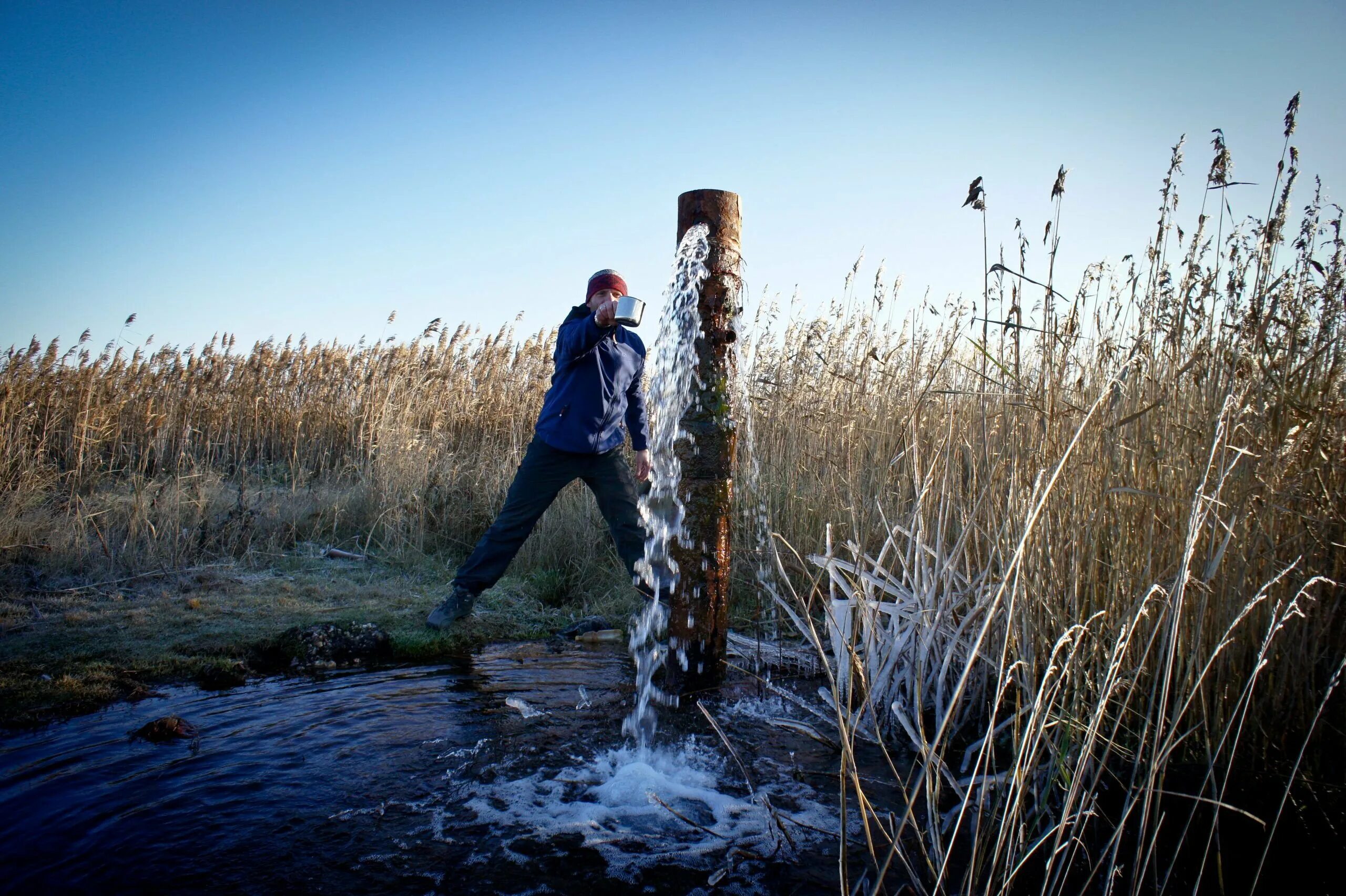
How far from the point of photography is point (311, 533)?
18.5 feet

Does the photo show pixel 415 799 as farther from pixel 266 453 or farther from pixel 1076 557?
pixel 266 453

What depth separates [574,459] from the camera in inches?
165

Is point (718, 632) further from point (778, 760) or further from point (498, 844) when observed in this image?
point (498, 844)

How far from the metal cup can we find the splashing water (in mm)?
144

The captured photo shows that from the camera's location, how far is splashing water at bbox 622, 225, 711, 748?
3.00 meters

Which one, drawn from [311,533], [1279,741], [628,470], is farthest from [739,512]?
[311,533]

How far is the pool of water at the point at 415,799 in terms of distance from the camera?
188 centimetres

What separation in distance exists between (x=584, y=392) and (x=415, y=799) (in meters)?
2.35

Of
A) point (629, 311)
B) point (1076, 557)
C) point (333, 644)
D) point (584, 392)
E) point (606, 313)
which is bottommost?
point (333, 644)

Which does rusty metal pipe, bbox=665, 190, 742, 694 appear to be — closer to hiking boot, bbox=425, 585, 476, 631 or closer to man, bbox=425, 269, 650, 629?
man, bbox=425, 269, 650, 629

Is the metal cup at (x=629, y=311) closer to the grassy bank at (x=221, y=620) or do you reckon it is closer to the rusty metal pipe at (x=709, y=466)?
the rusty metal pipe at (x=709, y=466)

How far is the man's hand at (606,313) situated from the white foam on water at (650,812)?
215 cm

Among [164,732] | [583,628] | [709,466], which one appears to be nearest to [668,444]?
[709,466]

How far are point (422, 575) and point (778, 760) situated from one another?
11.0 ft
